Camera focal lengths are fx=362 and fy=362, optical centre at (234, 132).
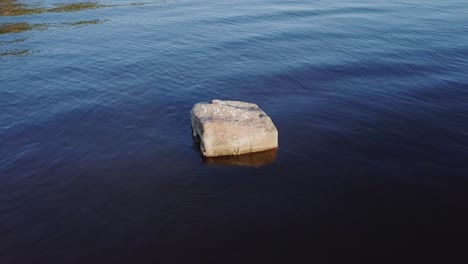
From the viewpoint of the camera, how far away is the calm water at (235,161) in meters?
16.7

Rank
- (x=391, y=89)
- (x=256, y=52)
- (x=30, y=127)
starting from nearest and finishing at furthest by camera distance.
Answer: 1. (x=30, y=127)
2. (x=391, y=89)
3. (x=256, y=52)

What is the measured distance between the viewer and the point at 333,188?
20.2 m

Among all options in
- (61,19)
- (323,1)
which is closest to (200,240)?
(61,19)

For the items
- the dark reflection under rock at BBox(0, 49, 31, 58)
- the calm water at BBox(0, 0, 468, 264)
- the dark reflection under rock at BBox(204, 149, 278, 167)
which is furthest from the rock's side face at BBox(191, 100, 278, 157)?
the dark reflection under rock at BBox(0, 49, 31, 58)

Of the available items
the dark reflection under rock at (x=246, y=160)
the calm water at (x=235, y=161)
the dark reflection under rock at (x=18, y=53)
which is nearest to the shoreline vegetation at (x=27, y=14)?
the dark reflection under rock at (x=18, y=53)

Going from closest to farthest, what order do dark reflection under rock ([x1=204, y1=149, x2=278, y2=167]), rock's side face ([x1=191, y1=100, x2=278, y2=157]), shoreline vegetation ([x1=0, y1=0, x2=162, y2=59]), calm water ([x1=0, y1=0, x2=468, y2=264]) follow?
calm water ([x1=0, y1=0, x2=468, y2=264]), dark reflection under rock ([x1=204, y1=149, x2=278, y2=167]), rock's side face ([x1=191, y1=100, x2=278, y2=157]), shoreline vegetation ([x1=0, y1=0, x2=162, y2=59])

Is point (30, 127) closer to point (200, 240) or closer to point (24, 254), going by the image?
point (24, 254)

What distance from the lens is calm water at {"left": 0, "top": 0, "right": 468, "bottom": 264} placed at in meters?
16.7

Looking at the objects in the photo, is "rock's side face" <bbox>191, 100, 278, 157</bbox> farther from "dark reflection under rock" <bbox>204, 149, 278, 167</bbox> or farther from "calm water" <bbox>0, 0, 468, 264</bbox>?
"calm water" <bbox>0, 0, 468, 264</bbox>

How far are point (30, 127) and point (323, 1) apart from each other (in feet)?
211

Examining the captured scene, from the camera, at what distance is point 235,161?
22.7m

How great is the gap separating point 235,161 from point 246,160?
0.71 meters

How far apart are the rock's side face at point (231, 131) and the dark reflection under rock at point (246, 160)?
0.90ft

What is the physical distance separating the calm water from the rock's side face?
3.44 ft
